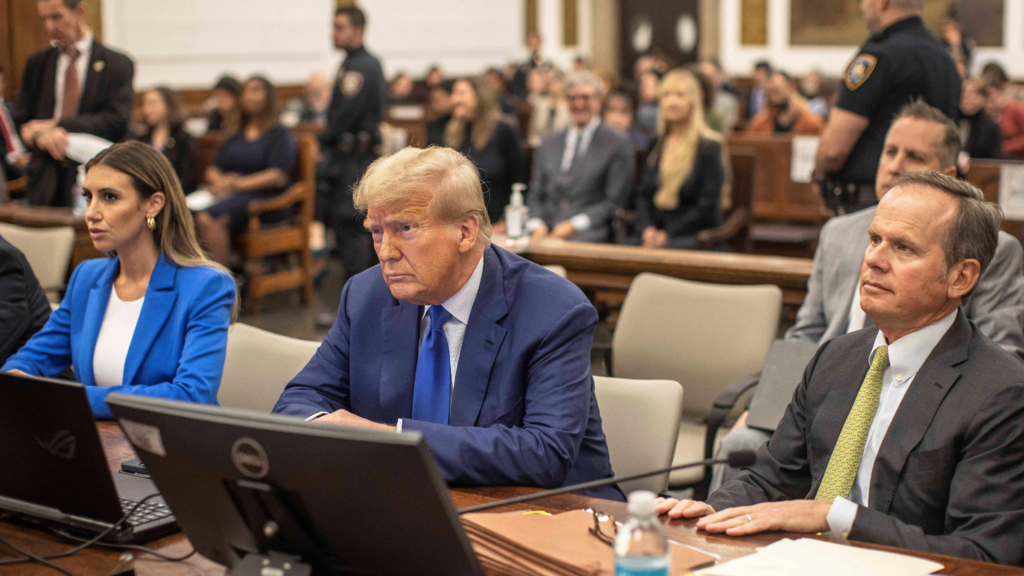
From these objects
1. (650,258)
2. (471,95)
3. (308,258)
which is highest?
(471,95)

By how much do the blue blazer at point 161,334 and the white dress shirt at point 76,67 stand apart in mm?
3088

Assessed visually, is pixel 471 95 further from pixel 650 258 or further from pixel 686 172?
pixel 650 258

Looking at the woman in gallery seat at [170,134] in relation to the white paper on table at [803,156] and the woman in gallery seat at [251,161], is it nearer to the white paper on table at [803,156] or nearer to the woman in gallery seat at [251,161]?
the woman in gallery seat at [251,161]

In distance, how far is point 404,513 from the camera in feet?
3.78

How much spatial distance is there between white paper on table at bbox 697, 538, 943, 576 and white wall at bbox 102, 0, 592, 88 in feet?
31.7

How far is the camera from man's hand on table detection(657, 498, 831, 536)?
1.51 m

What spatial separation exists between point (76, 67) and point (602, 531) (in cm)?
463

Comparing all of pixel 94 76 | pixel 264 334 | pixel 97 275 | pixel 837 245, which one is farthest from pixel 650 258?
pixel 94 76

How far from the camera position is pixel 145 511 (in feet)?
5.31

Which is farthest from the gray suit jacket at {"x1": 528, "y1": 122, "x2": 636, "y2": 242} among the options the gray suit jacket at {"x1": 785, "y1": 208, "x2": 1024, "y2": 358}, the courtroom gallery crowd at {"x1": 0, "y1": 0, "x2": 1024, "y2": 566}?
the gray suit jacket at {"x1": 785, "y1": 208, "x2": 1024, "y2": 358}

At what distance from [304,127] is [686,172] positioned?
499 cm

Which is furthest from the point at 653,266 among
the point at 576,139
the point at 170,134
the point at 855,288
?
the point at 170,134

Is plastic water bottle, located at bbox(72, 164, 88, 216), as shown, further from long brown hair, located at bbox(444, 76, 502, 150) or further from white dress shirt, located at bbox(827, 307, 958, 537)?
white dress shirt, located at bbox(827, 307, 958, 537)

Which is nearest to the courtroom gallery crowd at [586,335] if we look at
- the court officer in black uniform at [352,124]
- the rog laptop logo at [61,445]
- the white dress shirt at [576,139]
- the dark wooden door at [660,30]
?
the rog laptop logo at [61,445]
